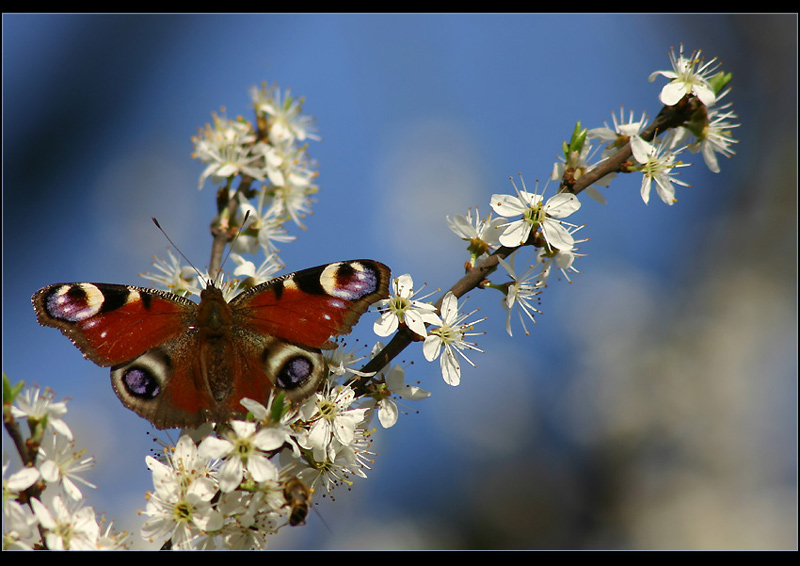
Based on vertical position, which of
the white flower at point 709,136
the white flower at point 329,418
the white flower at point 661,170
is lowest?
the white flower at point 329,418

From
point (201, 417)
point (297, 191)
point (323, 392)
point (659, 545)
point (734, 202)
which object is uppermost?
point (734, 202)

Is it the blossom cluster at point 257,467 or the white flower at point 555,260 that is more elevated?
the white flower at point 555,260

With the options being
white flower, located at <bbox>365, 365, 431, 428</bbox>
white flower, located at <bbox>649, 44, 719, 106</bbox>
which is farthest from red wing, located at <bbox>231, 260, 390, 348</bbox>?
white flower, located at <bbox>649, 44, 719, 106</bbox>

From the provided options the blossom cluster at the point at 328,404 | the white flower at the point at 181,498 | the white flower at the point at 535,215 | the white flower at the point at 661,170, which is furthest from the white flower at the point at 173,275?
the white flower at the point at 661,170

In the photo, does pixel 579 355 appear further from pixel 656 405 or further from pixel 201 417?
pixel 201 417

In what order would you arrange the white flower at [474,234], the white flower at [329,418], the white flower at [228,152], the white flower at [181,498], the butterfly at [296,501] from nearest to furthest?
the butterfly at [296,501], the white flower at [181,498], the white flower at [329,418], the white flower at [474,234], the white flower at [228,152]

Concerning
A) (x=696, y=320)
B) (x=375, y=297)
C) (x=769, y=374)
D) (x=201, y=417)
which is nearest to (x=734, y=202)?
(x=696, y=320)

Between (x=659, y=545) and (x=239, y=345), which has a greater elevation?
(x=659, y=545)

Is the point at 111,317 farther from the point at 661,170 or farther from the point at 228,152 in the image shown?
the point at 661,170

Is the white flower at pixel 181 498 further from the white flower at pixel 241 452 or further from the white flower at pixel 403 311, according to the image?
the white flower at pixel 403 311
